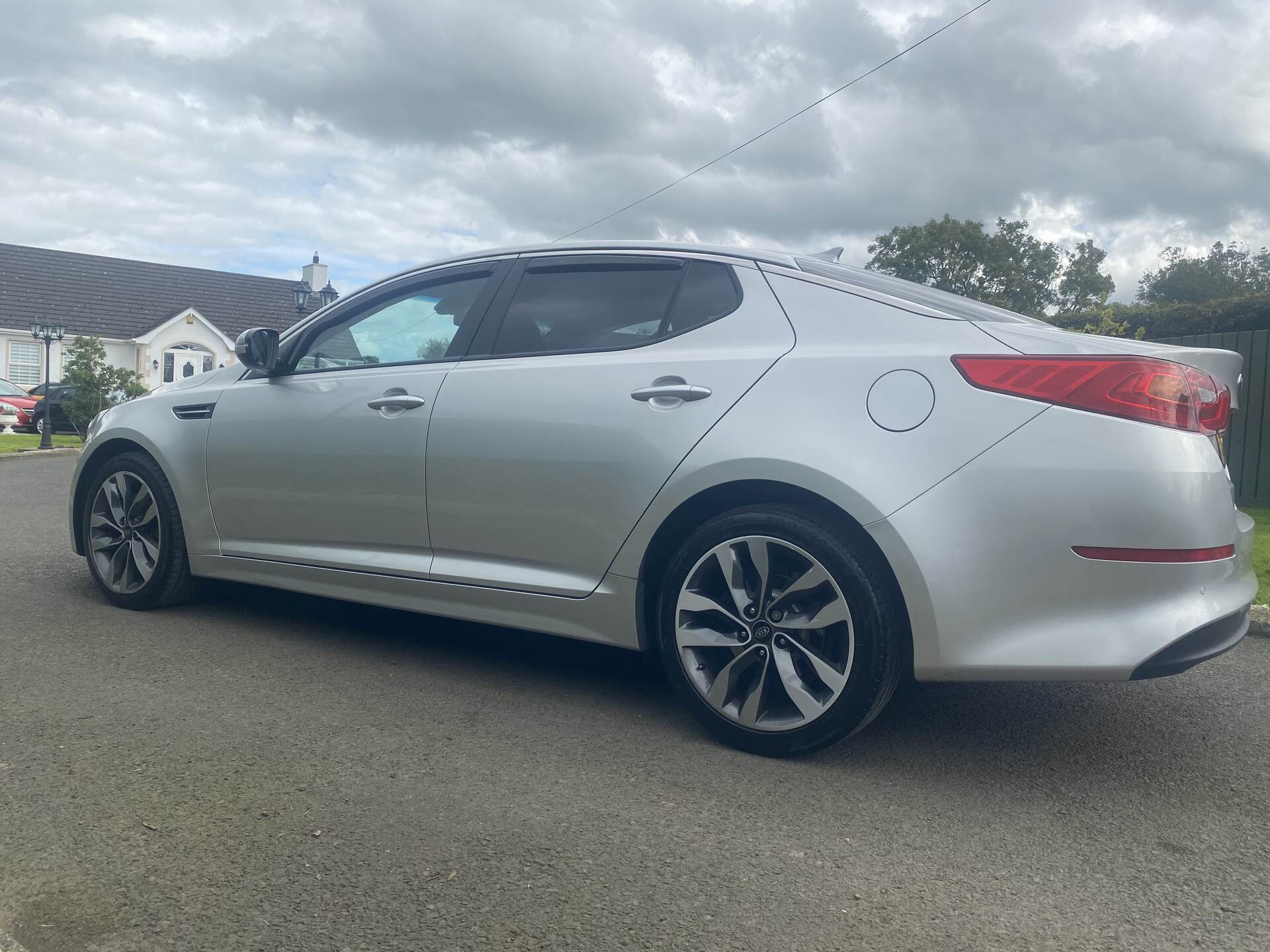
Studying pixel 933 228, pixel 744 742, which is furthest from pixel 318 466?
pixel 933 228

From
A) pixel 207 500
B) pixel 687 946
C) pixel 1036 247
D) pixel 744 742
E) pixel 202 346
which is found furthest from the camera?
pixel 1036 247

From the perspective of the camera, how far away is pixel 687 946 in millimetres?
2135

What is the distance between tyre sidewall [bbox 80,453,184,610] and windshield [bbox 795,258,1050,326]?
308 cm

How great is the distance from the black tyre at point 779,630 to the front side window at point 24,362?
42.8m

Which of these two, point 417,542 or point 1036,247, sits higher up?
point 1036,247

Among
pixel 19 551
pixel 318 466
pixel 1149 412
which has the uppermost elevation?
pixel 1149 412

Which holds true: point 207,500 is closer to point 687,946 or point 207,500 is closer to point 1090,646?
point 687,946

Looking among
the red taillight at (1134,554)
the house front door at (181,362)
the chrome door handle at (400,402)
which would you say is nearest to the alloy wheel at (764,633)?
the red taillight at (1134,554)

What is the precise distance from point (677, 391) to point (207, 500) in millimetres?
2437

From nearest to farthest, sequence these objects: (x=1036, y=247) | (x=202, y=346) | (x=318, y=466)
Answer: (x=318, y=466) → (x=202, y=346) → (x=1036, y=247)

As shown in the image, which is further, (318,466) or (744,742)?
(318,466)

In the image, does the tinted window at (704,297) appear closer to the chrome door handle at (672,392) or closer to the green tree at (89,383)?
the chrome door handle at (672,392)

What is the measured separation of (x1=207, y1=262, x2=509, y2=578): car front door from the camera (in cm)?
401

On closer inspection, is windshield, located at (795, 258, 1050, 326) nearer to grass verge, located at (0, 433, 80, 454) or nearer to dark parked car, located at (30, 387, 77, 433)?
grass verge, located at (0, 433, 80, 454)
